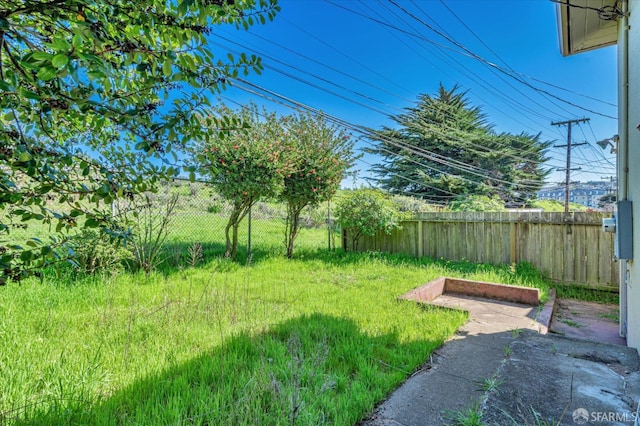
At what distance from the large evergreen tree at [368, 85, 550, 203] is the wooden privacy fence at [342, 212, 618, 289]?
41.9 ft

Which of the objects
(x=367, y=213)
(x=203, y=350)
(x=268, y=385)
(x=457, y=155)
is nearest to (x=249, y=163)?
(x=367, y=213)

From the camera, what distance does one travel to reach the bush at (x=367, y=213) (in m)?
7.75

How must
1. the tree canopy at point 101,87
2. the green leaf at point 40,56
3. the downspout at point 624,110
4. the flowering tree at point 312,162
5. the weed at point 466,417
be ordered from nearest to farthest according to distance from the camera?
the green leaf at point 40,56
the tree canopy at point 101,87
the weed at point 466,417
the downspout at point 624,110
the flowering tree at point 312,162

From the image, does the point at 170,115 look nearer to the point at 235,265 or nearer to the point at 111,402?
the point at 111,402

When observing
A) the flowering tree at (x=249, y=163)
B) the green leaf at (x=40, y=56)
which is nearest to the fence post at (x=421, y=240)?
the flowering tree at (x=249, y=163)

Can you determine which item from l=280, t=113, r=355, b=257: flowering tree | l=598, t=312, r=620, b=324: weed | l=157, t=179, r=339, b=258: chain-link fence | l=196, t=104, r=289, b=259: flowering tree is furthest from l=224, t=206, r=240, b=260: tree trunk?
l=598, t=312, r=620, b=324: weed

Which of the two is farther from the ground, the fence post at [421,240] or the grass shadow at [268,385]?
the fence post at [421,240]

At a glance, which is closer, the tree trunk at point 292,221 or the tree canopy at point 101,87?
the tree canopy at point 101,87

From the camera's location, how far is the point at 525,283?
5270mm

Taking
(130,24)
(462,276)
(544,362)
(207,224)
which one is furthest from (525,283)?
(207,224)

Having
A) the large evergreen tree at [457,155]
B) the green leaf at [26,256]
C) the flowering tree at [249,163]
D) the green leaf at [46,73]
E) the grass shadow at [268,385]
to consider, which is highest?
the large evergreen tree at [457,155]

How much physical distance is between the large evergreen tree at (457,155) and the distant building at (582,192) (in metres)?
1.36

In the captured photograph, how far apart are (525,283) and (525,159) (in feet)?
61.4

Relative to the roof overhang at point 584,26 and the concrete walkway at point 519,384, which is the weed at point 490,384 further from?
the roof overhang at point 584,26
